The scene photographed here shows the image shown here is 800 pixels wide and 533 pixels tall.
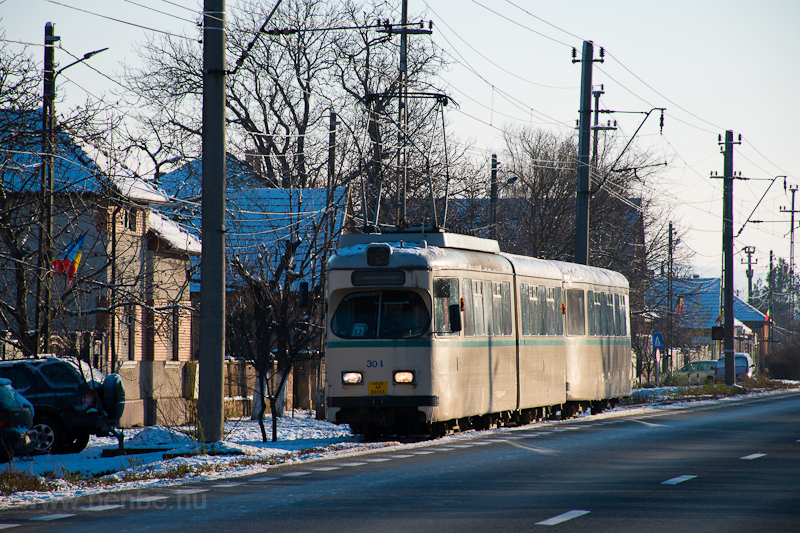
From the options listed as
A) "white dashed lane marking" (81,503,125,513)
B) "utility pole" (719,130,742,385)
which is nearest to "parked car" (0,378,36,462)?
"white dashed lane marking" (81,503,125,513)

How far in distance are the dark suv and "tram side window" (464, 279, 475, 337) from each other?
6.29 meters

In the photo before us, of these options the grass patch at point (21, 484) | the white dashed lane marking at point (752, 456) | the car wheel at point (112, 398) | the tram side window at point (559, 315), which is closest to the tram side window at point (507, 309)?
the tram side window at point (559, 315)

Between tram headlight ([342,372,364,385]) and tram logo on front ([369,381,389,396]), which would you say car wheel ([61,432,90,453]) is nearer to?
tram headlight ([342,372,364,385])

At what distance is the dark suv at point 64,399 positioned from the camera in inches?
754

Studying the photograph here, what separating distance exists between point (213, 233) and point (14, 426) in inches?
152

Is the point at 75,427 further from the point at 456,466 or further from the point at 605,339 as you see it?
the point at 605,339

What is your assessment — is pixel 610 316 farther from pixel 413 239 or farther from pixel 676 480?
pixel 676 480

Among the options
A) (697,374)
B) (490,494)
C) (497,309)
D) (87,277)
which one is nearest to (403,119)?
(497,309)

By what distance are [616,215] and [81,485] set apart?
43.8 metres

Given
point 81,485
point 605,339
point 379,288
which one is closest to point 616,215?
point 605,339

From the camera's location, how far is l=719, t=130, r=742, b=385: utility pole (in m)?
47.4

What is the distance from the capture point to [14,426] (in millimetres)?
15047

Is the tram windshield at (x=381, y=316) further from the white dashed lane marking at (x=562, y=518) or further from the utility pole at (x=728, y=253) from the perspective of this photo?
the utility pole at (x=728, y=253)

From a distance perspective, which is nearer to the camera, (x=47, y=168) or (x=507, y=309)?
(x=47, y=168)
